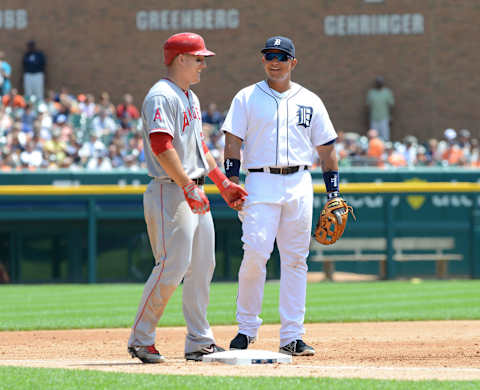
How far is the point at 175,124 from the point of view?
565cm

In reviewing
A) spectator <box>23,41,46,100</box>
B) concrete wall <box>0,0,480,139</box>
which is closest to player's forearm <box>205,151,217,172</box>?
spectator <box>23,41,46,100</box>

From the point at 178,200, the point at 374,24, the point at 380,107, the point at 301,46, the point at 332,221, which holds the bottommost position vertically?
the point at 332,221

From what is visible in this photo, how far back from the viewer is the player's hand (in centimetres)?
581

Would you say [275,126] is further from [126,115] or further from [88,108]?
[88,108]

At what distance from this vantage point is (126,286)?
46.3 feet

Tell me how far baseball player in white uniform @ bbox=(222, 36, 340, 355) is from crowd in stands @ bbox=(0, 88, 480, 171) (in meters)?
9.48

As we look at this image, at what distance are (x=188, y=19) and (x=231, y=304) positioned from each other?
15039 millimetres

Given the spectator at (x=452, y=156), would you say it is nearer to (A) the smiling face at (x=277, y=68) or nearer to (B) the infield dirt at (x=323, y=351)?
(B) the infield dirt at (x=323, y=351)

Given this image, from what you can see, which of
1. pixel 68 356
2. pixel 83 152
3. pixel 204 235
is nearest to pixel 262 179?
pixel 204 235

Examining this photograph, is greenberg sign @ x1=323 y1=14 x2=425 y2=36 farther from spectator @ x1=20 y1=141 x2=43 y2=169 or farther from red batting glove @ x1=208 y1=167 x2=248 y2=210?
red batting glove @ x1=208 y1=167 x2=248 y2=210

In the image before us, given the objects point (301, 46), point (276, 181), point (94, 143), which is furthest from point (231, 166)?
point (301, 46)

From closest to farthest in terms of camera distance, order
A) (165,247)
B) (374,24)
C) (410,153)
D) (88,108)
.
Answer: (165,247) < (410,153) < (88,108) < (374,24)

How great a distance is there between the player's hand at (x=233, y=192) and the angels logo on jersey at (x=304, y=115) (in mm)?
667

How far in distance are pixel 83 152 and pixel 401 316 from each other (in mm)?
9488
